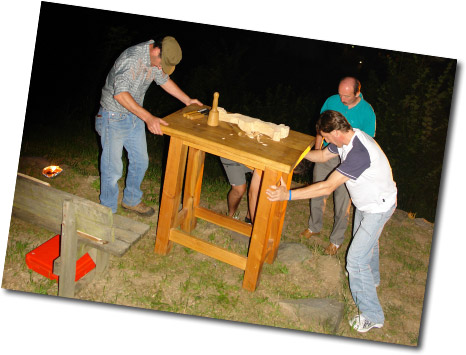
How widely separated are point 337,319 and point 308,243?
1366mm

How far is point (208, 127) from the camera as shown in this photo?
405cm

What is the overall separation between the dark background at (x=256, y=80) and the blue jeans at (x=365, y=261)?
4274 mm

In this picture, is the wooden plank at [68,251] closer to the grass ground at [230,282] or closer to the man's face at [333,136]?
the grass ground at [230,282]

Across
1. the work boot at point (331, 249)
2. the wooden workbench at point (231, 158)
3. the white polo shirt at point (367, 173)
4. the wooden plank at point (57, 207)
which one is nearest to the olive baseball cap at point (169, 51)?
the wooden workbench at point (231, 158)

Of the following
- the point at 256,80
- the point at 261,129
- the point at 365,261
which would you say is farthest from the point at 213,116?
the point at 256,80

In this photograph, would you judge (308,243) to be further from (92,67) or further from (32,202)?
(92,67)

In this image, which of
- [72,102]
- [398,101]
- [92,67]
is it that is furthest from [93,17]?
[398,101]

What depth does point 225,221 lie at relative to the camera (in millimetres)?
4781

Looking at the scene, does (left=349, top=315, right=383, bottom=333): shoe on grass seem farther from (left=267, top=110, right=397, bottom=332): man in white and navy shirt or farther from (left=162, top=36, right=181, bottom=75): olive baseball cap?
(left=162, top=36, right=181, bottom=75): olive baseball cap

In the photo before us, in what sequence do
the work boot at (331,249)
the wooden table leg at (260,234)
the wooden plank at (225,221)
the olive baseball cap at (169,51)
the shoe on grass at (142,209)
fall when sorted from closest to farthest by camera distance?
the wooden table leg at (260,234) < the olive baseball cap at (169,51) < the wooden plank at (225,221) < the work boot at (331,249) < the shoe on grass at (142,209)

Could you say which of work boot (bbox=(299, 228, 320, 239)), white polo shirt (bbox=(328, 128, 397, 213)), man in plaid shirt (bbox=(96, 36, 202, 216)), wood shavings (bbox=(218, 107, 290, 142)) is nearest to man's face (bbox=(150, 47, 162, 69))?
man in plaid shirt (bbox=(96, 36, 202, 216))

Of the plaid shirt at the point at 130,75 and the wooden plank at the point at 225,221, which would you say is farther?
the wooden plank at the point at 225,221

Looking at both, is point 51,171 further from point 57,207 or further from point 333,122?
point 333,122

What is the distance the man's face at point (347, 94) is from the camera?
4328 millimetres
